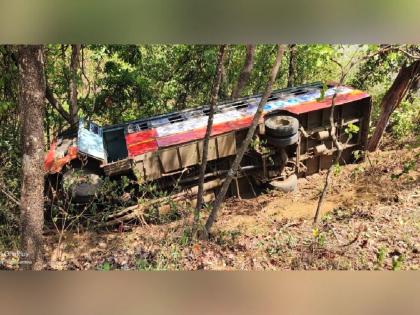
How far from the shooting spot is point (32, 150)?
154 inches

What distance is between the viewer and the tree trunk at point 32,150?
11.9 ft

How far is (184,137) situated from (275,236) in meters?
2.40

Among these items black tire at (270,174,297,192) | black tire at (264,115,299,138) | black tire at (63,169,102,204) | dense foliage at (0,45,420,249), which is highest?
dense foliage at (0,45,420,249)

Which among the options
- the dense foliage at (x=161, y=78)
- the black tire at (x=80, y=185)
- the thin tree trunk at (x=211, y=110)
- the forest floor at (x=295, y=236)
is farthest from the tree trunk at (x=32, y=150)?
the dense foliage at (x=161, y=78)

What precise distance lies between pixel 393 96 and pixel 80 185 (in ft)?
21.6

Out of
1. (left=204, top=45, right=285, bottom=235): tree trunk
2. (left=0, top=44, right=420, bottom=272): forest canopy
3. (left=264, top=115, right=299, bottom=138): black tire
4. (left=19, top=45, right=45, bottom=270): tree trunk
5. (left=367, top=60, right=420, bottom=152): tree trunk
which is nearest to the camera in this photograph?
(left=19, top=45, right=45, bottom=270): tree trunk

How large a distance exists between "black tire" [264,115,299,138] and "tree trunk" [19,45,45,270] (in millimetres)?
4696

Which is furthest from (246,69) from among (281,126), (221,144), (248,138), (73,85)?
(73,85)

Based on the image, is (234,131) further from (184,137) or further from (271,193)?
(271,193)

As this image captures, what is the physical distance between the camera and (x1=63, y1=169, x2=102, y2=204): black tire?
20.9 ft

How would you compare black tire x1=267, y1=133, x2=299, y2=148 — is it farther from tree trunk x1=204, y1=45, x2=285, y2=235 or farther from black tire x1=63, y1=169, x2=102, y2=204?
black tire x1=63, y1=169, x2=102, y2=204

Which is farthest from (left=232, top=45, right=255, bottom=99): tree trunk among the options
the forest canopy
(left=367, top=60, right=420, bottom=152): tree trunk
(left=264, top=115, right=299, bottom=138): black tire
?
(left=367, top=60, right=420, bottom=152): tree trunk
